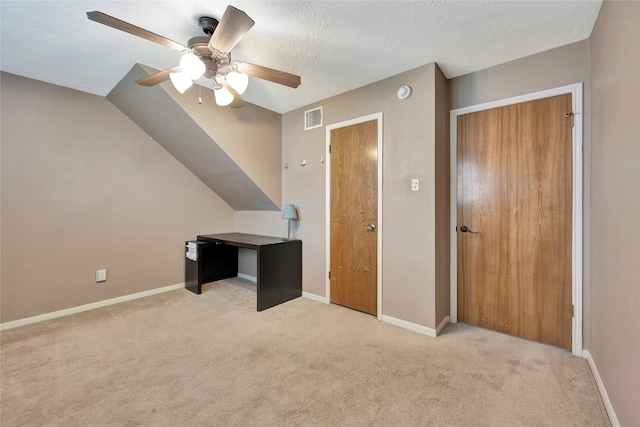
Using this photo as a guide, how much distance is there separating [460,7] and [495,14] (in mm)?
262

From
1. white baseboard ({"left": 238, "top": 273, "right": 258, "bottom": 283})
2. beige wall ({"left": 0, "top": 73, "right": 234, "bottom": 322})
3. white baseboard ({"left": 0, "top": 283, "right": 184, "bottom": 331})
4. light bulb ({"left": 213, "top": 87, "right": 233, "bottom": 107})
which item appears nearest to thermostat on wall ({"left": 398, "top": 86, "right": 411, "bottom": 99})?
light bulb ({"left": 213, "top": 87, "right": 233, "bottom": 107})

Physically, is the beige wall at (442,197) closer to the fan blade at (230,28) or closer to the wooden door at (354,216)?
the wooden door at (354,216)

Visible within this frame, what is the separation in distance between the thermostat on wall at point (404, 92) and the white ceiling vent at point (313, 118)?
1.01 metres

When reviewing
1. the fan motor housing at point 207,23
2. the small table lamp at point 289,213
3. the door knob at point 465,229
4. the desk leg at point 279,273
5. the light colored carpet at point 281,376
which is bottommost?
the light colored carpet at point 281,376

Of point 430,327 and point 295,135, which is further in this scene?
point 295,135

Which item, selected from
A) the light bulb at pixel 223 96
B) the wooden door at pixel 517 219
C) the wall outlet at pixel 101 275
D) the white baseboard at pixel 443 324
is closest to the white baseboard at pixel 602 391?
the wooden door at pixel 517 219

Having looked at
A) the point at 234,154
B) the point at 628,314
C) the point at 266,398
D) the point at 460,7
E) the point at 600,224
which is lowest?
the point at 266,398

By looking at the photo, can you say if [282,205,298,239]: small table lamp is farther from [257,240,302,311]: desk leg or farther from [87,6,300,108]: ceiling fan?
[87,6,300,108]: ceiling fan

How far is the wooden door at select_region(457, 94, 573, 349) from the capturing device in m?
2.12

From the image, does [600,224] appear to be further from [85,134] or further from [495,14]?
[85,134]

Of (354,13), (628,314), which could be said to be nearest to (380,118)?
(354,13)

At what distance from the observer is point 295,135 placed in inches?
138

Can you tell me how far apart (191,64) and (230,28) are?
1.00ft

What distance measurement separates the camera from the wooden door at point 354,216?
9.12ft
